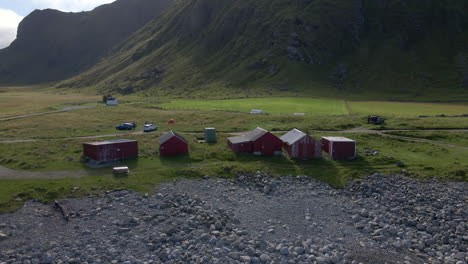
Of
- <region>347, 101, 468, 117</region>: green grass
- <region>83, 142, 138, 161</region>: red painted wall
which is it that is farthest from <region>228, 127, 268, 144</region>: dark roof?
<region>347, 101, 468, 117</region>: green grass

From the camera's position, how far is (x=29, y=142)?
61.8m

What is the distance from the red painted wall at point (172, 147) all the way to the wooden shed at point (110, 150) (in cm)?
397

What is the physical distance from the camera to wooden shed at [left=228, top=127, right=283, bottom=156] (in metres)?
55.2

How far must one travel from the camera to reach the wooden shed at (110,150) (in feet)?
165

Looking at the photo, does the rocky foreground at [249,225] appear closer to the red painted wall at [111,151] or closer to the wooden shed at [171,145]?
the wooden shed at [171,145]

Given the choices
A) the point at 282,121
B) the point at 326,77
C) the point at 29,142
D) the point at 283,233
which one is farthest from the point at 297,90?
the point at 283,233

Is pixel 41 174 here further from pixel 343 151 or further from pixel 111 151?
pixel 343 151

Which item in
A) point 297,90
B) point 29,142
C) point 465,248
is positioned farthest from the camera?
point 297,90

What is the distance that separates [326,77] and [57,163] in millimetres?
147054

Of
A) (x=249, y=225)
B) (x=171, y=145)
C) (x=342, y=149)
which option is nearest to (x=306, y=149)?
(x=342, y=149)

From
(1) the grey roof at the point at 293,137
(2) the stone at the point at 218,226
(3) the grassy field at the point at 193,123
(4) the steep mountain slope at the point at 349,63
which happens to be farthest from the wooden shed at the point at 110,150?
(4) the steep mountain slope at the point at 349,63

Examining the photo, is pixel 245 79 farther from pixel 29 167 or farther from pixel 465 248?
pixel 465 248

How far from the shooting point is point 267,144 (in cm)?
5528

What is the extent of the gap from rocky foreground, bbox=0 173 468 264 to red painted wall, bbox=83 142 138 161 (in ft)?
38.3
